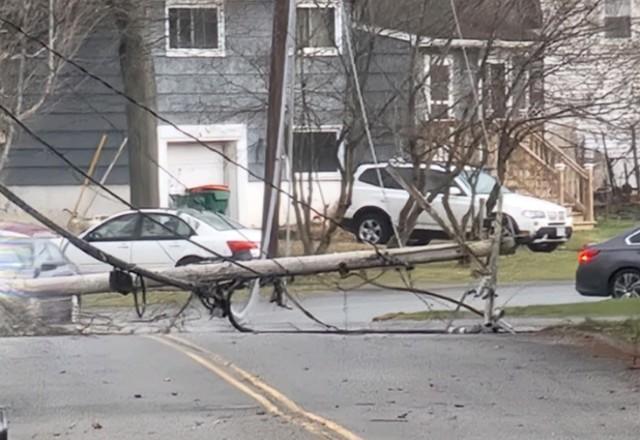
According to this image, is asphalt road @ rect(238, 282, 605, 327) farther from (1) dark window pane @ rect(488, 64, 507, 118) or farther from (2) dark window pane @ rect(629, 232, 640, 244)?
(1) dark window pane @ rect(488, 64, 507, 118)

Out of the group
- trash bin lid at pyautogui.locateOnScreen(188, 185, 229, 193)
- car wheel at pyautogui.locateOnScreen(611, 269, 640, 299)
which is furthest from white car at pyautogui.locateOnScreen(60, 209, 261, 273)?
trash bin lid at pyautogui.locateOnScreen(188, 185, 229, 193)

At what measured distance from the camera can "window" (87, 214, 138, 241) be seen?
68.4ft

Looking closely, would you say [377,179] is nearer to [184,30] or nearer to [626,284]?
[184,30]

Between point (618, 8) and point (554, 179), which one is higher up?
point (618, 8)

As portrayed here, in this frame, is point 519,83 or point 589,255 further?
point 519,83

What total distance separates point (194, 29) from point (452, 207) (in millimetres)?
6210

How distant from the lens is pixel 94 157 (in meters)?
29.1

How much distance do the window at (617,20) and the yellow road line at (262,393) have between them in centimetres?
1057

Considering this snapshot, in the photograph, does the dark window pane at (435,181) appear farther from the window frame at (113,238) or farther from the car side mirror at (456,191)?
the window frame at (113,238)

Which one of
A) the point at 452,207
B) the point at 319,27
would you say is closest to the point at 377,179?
the point at 452,207

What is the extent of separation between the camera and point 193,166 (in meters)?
29.6

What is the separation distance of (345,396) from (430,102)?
509 inches

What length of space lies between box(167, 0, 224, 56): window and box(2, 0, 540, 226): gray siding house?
0.04m

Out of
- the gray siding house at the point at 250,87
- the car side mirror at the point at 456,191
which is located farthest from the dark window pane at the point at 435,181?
the gray siding house at the point at 250,87
